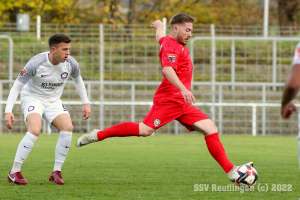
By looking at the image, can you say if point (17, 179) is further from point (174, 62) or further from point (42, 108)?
point (174, 62)

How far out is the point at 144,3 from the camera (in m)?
26.9

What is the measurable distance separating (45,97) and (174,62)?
5.06ft

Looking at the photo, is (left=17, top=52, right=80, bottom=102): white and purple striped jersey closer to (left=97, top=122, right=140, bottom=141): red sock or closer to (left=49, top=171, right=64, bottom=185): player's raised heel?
(left=97, top=122, right=140, bottom=141): red sock

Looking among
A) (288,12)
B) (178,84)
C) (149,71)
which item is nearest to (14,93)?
(178,84)

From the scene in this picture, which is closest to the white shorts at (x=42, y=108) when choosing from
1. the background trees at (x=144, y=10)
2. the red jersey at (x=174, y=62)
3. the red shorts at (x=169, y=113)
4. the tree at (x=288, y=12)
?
the red shorts at (x=169, y=113)

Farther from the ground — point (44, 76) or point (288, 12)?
point (288, 12)

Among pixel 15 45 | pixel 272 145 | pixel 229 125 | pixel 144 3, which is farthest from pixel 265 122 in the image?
pixel 144 3

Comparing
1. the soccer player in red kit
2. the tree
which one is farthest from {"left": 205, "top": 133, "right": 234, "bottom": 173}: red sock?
the tree

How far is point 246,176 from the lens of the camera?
4.62 meters

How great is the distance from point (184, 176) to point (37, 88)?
1984 mm

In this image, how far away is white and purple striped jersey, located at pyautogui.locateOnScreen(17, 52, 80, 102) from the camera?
5.19 m

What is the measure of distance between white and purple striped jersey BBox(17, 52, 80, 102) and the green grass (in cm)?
96

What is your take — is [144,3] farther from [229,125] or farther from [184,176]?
[184,176]

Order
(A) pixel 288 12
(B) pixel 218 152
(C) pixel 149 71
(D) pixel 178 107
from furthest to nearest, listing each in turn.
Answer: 1. (A) pixel 288 12
2. (C) pixel 149 71
3. (D) pixel 178 107
4. (B) pixel 218 152
